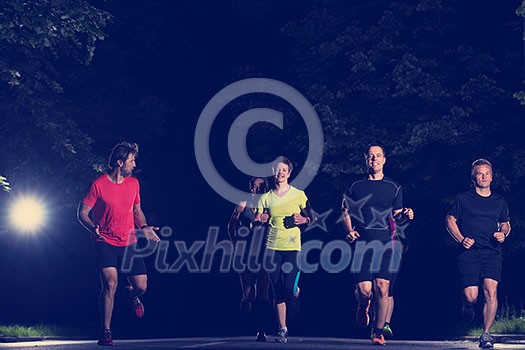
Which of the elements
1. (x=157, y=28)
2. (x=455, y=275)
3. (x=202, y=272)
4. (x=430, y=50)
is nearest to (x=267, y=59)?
(x=157, y=28)

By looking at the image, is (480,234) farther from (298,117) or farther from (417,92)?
(298,117)

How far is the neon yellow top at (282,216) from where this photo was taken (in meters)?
14.9

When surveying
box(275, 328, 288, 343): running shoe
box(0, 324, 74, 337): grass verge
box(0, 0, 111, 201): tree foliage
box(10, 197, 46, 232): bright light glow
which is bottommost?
box(275, 328, 288, 343): running shoe

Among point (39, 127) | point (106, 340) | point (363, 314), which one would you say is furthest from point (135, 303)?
point (39, 127)

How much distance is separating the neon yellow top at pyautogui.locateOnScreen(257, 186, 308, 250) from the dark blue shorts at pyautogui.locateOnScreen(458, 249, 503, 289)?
6.55 feet

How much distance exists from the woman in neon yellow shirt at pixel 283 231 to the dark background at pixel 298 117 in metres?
8.74

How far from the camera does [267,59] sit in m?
30.3

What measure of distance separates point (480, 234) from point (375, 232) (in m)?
1.29

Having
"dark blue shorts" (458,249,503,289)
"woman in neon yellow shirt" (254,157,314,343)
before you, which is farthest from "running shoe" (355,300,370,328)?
"dark blue shorts" (458,249,503,289)

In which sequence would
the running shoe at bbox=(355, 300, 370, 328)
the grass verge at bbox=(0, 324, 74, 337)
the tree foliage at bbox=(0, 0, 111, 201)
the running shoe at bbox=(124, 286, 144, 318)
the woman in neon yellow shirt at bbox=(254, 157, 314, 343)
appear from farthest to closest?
the tree foliage at bbox=(0, 0, 111, 201) → the grass verge at bbox=(0, 324, 74, 337) → the woman in neon yellow shirt at bbox=(254, 157, 314, 343) → the running shoe at bbox=(355, 300, 370, 328) → the running shoe at bbox=(124, 286, 144, 318)

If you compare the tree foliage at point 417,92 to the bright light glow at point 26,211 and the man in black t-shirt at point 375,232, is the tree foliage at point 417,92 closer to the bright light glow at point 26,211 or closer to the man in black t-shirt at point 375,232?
the bright light glow at point 26,211

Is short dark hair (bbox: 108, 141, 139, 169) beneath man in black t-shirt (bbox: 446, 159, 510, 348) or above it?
above

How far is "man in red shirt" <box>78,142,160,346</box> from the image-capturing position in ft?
45.4

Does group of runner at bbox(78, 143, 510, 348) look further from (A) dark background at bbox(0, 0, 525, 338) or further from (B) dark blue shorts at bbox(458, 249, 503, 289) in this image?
(A) dark background at bbox(0, 0, 525, 338)
